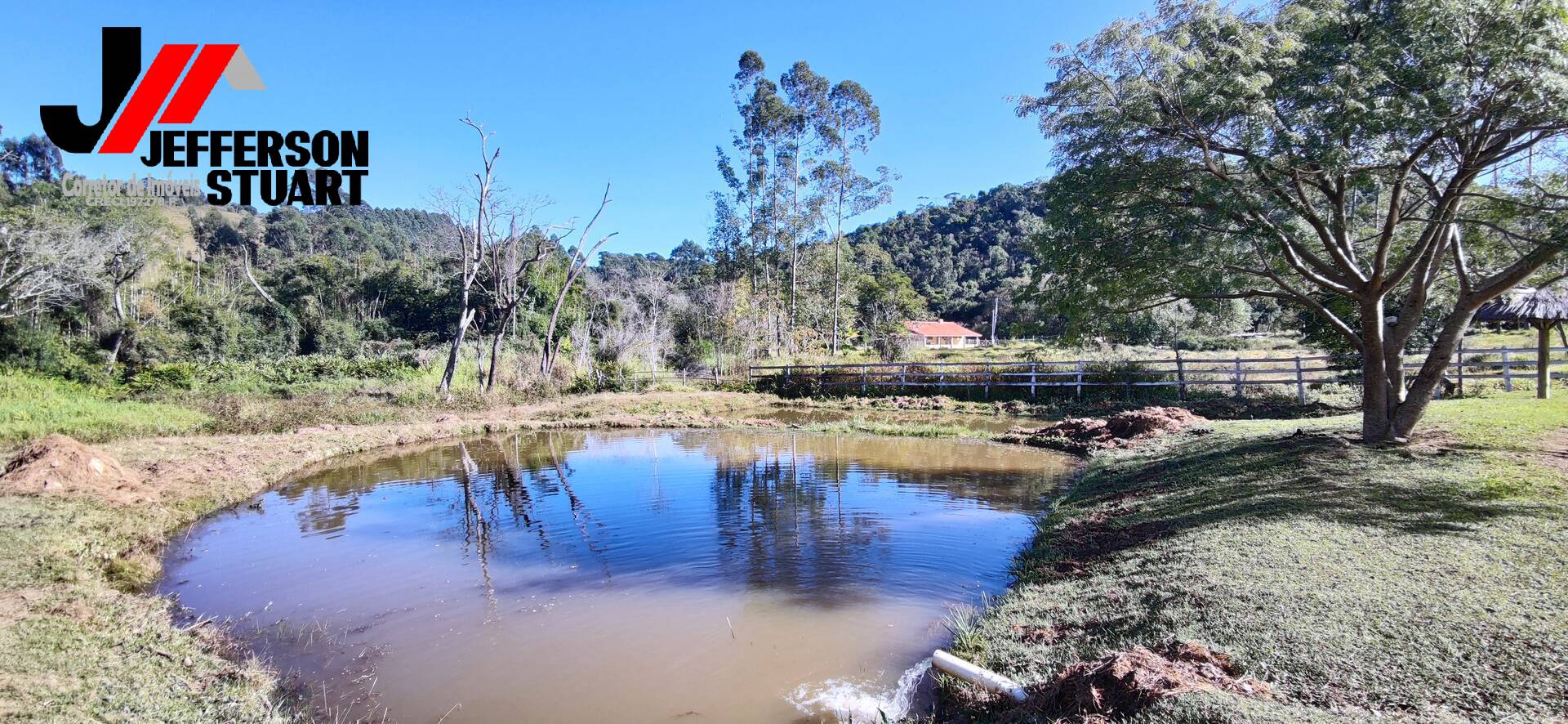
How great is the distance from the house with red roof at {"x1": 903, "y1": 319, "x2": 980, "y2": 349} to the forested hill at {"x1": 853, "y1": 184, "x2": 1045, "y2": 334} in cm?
402

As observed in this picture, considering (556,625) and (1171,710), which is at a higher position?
(1171,710)

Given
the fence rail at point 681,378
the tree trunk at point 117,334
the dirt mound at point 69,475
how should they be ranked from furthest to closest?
the fence rail at point 681,378
the tree trunk at point 117,334
the dirt mound at point 69,475

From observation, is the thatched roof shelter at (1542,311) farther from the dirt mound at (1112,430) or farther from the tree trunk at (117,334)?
the tree trunk at (117,334)

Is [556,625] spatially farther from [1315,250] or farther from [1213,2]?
[1315,250]

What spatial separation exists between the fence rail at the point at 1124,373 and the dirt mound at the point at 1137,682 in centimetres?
1553

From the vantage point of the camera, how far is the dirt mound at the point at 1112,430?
14289 millimetres

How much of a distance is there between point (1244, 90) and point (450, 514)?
11222 mm

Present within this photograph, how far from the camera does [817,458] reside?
14750mm

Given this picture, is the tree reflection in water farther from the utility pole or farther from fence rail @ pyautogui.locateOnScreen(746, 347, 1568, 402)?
the utility pole

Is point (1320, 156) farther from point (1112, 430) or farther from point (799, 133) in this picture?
point (799, 133)

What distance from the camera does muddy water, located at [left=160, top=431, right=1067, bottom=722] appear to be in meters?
4.83

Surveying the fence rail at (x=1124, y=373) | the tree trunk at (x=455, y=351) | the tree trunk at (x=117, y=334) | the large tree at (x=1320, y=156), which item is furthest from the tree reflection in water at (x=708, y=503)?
the tree trunk at (x=117, y=334)

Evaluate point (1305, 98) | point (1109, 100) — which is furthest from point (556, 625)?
point (1305, 98)

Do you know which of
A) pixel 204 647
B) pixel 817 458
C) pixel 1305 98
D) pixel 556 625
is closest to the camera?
pixel 204 647
